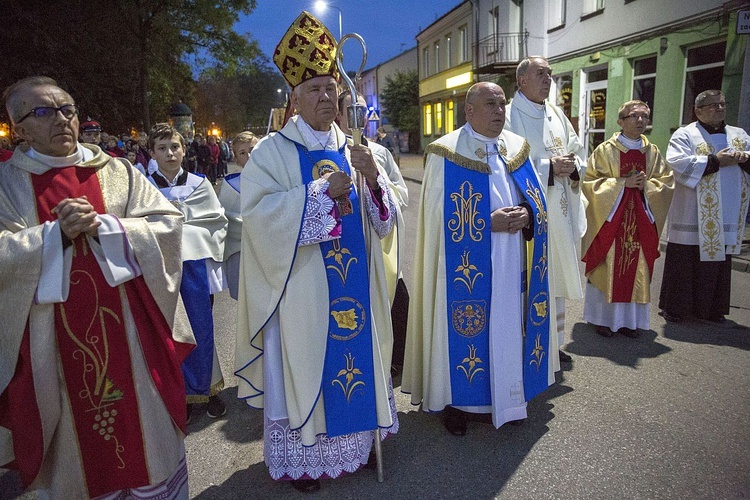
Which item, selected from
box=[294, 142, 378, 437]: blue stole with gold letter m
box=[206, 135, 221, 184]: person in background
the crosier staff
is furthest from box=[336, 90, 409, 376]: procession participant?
box=[206, 135, 221, 184]: person in background

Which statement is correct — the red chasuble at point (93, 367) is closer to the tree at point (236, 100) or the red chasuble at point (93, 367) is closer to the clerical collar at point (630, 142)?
the clerical collar at point (630, 142)

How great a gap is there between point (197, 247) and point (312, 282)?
45.0 inches

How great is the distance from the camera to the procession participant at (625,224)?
4.69 metres

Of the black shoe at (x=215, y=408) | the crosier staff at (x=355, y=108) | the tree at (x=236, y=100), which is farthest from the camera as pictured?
the tree at (x=236, y=100)

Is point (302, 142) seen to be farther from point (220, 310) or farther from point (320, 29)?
point (220, 310)

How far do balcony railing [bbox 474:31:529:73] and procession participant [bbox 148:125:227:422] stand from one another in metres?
17.9

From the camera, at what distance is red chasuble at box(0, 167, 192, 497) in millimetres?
2215

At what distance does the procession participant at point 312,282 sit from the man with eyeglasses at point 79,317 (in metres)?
0.45

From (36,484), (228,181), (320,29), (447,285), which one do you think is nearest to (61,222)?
(36,484)

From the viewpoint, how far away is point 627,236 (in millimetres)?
4770

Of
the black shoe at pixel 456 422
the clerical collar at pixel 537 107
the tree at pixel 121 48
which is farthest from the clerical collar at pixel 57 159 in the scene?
the tree at pixel 121 48

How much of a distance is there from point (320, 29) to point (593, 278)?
11.4 feet

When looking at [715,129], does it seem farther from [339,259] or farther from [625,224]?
[339,259]

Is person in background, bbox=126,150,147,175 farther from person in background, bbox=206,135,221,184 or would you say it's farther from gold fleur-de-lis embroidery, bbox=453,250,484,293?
person in background, bbox=206,135,221,184
